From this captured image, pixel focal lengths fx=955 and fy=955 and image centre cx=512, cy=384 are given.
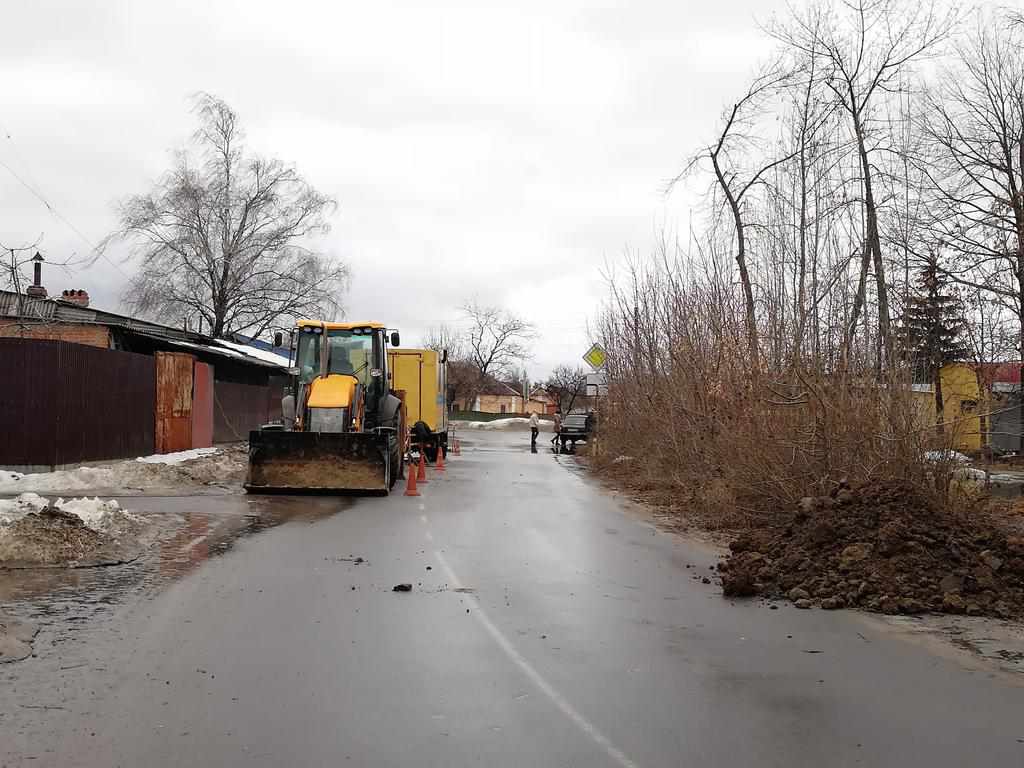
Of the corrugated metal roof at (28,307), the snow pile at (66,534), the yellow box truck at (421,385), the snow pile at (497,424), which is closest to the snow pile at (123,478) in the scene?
the snow pile at (66,534)

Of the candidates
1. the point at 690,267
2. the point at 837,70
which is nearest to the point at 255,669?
the point at 690,267

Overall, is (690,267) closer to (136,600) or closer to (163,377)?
(163,377)

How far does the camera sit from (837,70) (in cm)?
2159

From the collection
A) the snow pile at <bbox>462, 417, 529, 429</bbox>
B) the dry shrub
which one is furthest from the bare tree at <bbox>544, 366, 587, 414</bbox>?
the dry shrub

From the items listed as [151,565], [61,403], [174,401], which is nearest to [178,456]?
[174,401]

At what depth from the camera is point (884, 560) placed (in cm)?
948

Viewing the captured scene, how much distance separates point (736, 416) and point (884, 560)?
27.5ft

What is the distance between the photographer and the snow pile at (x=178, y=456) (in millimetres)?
23359

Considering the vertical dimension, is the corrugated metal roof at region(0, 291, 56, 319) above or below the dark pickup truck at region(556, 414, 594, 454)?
above

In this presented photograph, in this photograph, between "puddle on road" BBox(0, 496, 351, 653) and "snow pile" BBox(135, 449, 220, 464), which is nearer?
"puddle on road" BBox(0, 496, 351, 653)

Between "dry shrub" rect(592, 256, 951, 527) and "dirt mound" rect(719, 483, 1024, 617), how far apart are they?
0.94 meters

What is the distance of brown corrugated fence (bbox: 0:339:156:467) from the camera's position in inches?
763

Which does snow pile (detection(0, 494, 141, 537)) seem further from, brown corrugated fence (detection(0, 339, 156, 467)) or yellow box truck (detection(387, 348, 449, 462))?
yellow box truck (detection(387, 348, 449, 462))

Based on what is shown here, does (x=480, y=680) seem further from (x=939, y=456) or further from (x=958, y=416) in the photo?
(x=958, y=416)
